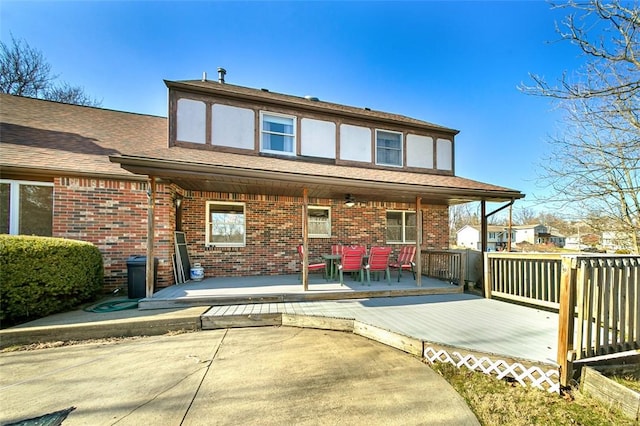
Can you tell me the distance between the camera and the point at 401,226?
989cm

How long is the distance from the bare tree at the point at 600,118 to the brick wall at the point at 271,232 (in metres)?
4.65

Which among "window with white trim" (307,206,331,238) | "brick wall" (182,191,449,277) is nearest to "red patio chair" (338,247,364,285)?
"brick wall" (182,191,449,277)

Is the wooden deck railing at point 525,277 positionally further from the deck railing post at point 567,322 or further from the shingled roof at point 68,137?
the shingled roof at point 68,137

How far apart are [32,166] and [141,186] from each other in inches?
76.8

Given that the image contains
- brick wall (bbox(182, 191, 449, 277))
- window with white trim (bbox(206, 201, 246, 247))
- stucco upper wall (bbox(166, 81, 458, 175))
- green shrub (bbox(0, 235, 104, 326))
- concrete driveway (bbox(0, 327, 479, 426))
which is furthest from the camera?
window with white trim (bbox(206, 201, 246, 247))

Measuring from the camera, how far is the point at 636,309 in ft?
10.7

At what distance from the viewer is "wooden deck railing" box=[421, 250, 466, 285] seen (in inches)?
277

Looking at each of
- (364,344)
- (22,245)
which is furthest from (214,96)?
(364,344)

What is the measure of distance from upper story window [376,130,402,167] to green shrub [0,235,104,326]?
28.0 ft

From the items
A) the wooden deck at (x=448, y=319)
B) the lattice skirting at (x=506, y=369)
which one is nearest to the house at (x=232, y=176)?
the wooden deck at (x=448, y=319)

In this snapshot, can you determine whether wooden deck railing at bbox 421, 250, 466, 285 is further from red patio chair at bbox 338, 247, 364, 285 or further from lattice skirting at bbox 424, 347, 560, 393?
lattice skirting at bbox 424, 347, 560, 393

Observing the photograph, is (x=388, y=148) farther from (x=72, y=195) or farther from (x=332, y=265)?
(x=72, y=195)

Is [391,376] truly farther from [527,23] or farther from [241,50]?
[241,50]

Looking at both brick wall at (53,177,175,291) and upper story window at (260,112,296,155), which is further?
upper story window at (260,112,296,155)
